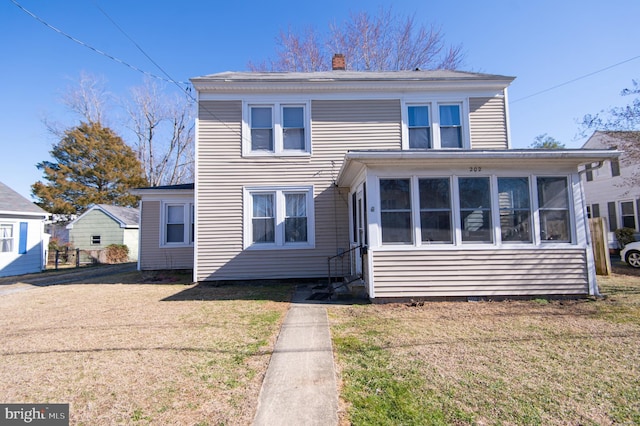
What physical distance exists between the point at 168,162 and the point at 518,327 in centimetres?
2849

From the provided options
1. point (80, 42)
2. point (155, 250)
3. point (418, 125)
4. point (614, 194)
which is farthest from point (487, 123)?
point (614, 194)

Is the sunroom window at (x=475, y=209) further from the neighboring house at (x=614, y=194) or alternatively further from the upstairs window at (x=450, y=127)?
the neighboring house at (x=614, y=194)

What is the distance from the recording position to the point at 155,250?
35.6 feet

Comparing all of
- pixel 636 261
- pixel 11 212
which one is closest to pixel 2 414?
pixel 11 212

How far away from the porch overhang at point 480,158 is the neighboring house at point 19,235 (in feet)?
48.0

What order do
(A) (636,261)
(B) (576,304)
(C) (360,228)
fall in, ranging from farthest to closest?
(A) (636,261), (C) (360,228), (B) (576,304)

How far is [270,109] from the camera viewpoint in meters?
9.32

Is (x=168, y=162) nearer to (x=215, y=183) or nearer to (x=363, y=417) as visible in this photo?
(x=215, y=183)

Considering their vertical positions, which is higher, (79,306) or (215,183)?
(215,183)

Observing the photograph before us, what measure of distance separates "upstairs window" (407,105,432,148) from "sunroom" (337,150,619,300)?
3.02m

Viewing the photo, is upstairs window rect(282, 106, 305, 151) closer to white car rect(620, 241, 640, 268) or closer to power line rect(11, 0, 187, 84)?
power line rect(11, 0, 187, 84)

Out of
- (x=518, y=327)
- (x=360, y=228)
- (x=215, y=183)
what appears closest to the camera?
(x=518, y=327)

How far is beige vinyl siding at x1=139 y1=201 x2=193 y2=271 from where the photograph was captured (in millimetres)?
10797

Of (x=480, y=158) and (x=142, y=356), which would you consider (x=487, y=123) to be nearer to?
(x=480, y=158)
